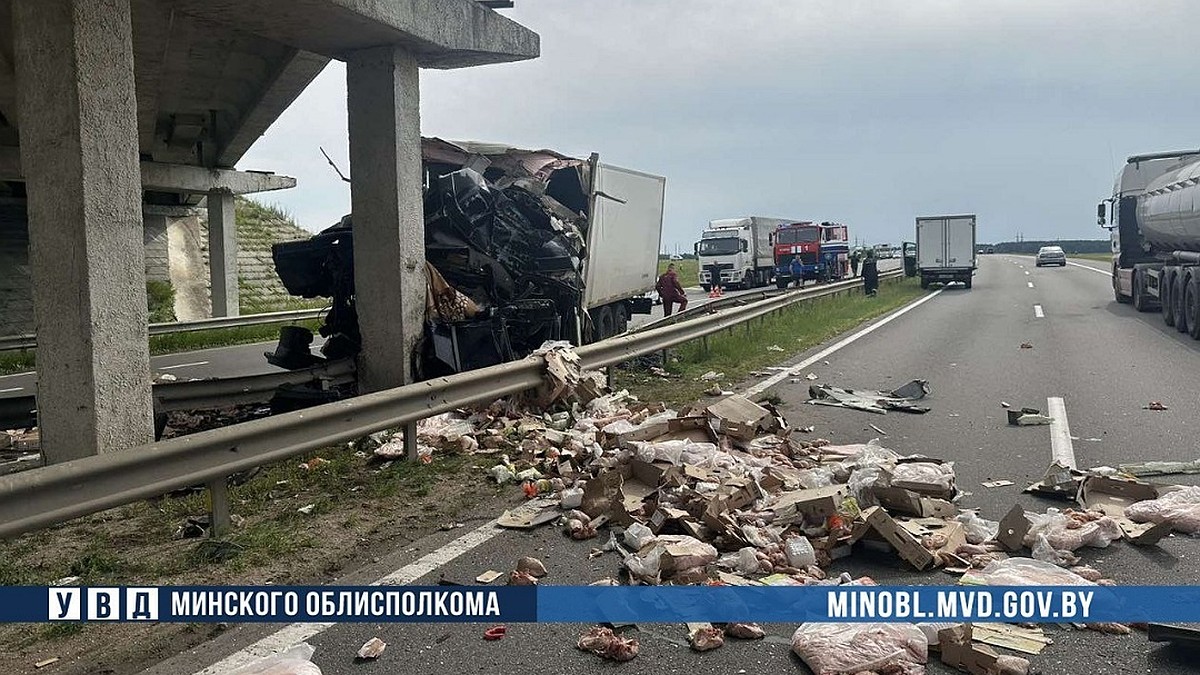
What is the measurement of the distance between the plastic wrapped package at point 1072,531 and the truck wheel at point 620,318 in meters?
10.5

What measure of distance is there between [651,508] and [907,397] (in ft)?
18.2

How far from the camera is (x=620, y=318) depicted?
51.6ft

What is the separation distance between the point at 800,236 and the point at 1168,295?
2747cm

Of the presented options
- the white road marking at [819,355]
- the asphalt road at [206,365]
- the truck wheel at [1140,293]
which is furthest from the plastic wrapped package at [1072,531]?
the truck wheel at [1140,293]

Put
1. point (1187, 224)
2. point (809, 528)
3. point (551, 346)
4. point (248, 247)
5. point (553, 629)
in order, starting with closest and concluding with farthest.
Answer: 1. point (553, 629)
2. point (809, 528)
3. point (551, 346)
4. point (1187, 224)
5. point (248, 247)

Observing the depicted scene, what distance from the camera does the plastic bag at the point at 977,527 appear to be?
4980 mm

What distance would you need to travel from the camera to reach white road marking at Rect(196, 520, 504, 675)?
3689 millimetres

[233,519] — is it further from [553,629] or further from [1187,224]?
[1187,224]

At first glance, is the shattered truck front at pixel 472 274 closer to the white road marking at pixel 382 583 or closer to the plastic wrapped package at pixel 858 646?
the white road marking at pixel 382 583

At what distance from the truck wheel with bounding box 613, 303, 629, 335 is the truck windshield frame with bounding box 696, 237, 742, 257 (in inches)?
1036

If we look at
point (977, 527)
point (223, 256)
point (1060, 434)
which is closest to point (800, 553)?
point (977, 527)

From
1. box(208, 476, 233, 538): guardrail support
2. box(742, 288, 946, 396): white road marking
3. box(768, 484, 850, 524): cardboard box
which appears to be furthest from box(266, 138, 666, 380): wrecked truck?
box(768, 484, 850, 524): cardboard box

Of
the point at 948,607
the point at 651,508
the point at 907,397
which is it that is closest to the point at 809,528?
the point at 651,508

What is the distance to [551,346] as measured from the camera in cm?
898
